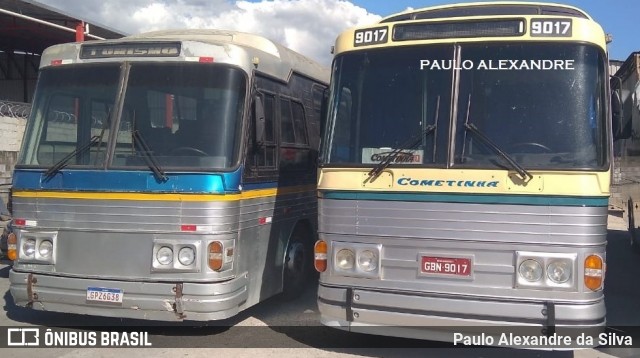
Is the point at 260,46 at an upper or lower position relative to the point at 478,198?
upper

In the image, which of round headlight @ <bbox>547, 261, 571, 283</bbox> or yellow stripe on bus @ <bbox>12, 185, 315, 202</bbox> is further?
yellow stripe on bus @ <bbox>12, 185, 315, 202</bbox>

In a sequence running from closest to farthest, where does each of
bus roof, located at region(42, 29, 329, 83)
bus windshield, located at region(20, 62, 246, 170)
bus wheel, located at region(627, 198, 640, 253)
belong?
1. bus windshield, located at region(20, 62, 246, 170)
2. bus roof, located at region(42, 29, 329, 83)
3. bus wheel, located at region(627, 198, 640, 253)

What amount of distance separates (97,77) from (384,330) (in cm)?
400

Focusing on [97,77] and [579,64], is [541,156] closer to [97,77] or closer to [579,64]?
[579,64]

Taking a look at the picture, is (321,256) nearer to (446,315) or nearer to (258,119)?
(446,315)

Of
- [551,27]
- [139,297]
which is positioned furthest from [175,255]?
[551,27]

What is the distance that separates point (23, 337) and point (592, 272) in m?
5.66

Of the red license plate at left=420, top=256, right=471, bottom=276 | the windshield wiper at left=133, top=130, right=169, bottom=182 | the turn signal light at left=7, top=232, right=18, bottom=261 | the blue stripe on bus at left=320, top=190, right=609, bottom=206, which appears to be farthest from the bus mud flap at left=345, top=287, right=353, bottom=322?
the turn signal light at left=7, top=232, right=18, bottom=261

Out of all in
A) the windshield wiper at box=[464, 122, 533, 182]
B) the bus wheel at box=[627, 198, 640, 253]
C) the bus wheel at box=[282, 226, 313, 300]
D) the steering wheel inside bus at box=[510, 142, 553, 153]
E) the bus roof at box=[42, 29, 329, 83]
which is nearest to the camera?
the windshield wiper at box=[464, 122, 533, 182]

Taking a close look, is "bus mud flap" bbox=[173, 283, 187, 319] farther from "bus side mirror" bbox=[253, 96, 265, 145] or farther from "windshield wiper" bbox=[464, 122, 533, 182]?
"windshield wiper" bbox=[464, 122, 533, 182]

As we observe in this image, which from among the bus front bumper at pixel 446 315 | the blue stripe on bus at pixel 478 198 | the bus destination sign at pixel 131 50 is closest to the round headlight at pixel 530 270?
the bus front bumper at pixel 446 315

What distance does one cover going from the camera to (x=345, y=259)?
5.67m

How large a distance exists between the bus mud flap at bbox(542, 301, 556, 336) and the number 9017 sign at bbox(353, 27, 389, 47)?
2.82 metres

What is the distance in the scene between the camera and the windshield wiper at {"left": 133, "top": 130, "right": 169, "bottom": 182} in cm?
609
